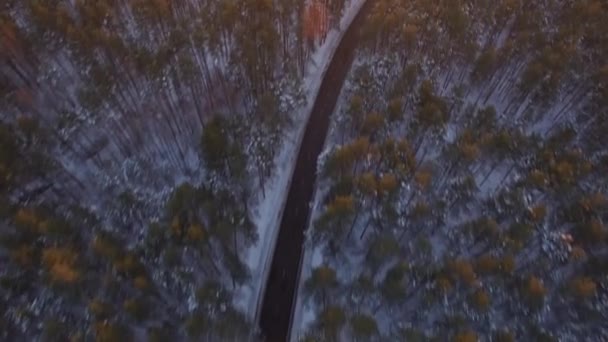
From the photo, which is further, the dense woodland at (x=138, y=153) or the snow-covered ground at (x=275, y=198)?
the snow-covered ground at (x=275, y=198)

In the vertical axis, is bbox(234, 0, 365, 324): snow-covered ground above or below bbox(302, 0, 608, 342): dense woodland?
below

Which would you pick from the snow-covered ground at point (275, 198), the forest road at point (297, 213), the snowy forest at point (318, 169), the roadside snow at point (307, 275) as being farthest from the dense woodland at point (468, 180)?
the snow-covered ground at point (275, 198)

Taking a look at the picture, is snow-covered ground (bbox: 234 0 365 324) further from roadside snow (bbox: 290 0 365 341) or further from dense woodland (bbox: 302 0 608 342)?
dense woodland (bbox: 302 0 608 342)

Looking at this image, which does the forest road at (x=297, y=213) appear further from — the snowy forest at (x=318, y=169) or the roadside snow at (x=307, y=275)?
the snowy forest at (x=318, y=169)

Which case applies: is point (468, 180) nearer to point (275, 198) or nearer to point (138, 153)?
point (275, 198)

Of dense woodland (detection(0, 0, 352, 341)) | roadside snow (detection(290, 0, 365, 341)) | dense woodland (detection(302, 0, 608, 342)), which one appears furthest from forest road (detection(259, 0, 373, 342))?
dense woodland (detection(0, 0, 352, 341))

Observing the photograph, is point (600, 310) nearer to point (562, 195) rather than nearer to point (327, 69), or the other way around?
point (562, 195)

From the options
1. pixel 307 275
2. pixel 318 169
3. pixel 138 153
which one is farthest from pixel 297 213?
pixel 138 153
